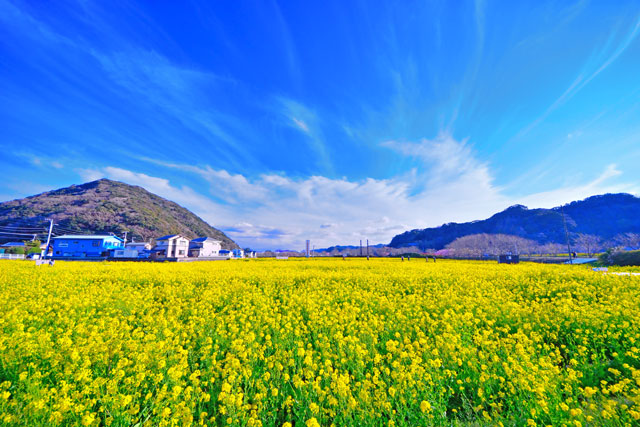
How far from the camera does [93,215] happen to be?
9394 cm

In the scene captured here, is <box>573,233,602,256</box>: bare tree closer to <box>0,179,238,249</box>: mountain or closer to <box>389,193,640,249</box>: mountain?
<box>389,193,640,249</box>: mountain

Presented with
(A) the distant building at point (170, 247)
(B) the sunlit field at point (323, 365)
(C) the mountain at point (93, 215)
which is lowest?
(B) the sunlit field at point (323, 365)

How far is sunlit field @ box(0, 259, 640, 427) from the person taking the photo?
8.79 ft

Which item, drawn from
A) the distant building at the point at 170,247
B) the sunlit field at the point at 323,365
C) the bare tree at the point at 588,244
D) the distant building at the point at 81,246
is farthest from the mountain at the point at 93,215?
the bare tree at the point at 588,244

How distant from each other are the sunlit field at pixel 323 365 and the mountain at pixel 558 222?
136729 millimetres

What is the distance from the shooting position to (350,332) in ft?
16.2

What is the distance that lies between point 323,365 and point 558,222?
167m

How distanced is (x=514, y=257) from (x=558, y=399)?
1246 inches

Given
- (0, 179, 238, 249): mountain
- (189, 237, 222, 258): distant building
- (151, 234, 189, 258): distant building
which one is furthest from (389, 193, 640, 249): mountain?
(0, 179, 238, 249): mountain

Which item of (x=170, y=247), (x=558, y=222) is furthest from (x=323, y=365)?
(x=558, y=222)

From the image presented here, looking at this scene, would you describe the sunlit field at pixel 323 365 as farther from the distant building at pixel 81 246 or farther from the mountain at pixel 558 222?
the mountain at pixel 558 222

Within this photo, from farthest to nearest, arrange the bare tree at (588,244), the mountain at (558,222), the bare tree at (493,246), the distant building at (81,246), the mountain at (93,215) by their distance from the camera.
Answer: the mountain at (558,222), the mountain at (93,215), the bare tree at (493,246), the bare tree at (588,244), the distant building at (81,246)

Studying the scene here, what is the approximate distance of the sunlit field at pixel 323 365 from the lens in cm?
268

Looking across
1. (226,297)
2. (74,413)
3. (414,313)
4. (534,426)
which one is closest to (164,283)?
(226,297)
